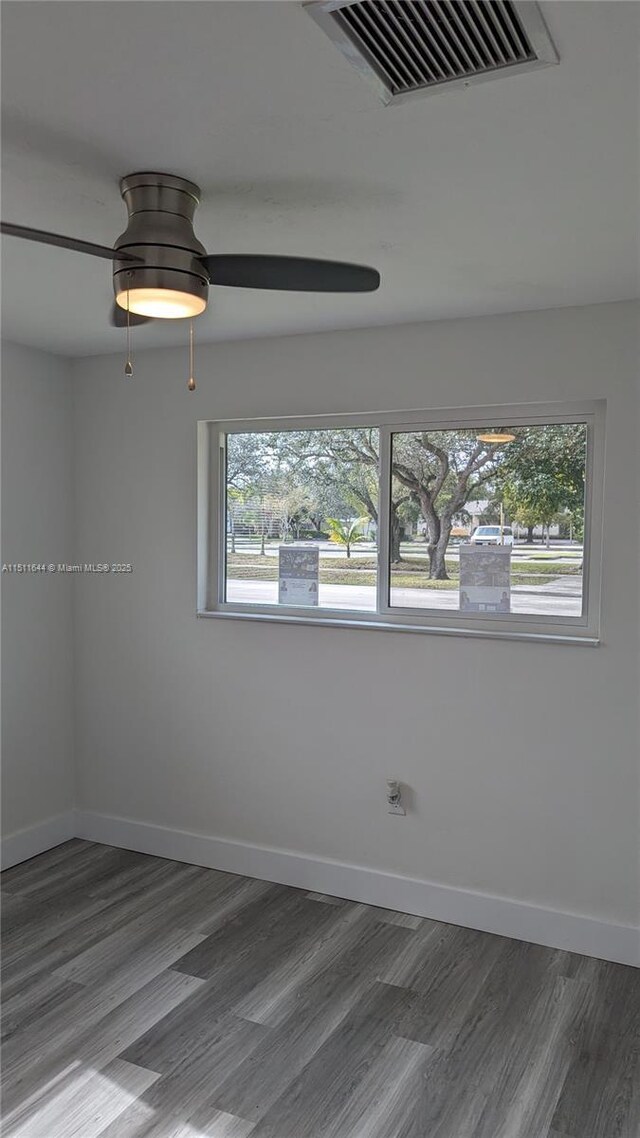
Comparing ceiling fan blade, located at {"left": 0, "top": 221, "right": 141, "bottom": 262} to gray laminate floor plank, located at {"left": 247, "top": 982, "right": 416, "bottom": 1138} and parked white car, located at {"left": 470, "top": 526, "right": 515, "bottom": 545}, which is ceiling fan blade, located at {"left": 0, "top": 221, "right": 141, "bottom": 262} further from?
gray laminate floor plank, located at {"left": 247, "top": 982, "right": 416, "bottom": 1138}

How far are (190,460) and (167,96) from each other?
231 cm

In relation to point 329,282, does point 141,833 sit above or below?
below

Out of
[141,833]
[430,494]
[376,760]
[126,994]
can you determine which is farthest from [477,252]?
[141,833]

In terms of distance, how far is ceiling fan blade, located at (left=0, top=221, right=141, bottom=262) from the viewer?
1.45m

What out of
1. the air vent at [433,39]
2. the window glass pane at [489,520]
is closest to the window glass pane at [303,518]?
the window glass pane at [489,520]

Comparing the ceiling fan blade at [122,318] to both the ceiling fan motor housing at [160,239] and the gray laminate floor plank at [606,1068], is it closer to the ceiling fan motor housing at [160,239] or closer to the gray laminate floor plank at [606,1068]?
the ceiling fan motor housing at [160,239]

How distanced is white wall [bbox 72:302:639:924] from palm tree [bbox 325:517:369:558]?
41 cm

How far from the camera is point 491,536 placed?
3348mm

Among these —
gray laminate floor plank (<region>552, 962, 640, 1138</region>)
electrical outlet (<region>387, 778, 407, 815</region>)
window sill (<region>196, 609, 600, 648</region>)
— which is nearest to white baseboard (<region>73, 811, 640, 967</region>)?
gray laminate floor plank (<region>552, 962, 640, 1138</region>)

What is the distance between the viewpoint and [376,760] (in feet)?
11.4

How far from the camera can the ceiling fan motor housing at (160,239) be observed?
1889 millimetres

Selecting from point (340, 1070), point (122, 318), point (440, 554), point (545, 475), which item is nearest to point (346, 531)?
point (440, 554)

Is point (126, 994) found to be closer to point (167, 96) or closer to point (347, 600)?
point (347, 600)

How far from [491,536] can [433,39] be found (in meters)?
2.15
